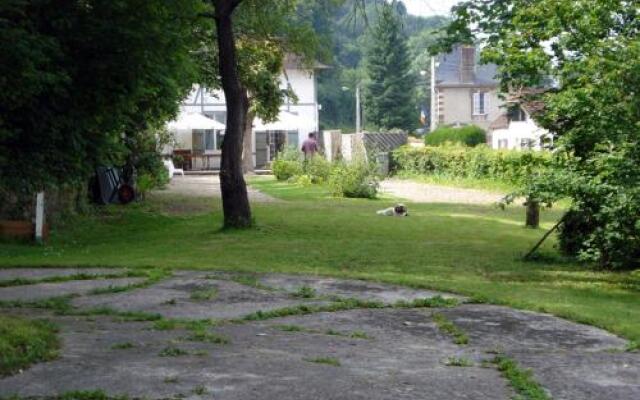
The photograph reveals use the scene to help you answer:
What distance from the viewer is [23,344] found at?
6527mm

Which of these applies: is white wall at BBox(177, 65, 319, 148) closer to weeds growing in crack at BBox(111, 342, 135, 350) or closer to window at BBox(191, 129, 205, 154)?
window at BBox(191, 129, 205, 154)

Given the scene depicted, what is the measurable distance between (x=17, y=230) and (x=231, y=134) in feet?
14.2

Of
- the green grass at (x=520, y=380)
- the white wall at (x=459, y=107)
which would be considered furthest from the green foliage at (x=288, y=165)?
the white wall at (x=459, y=107)

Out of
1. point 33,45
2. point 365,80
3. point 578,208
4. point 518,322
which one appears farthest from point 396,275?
point 365,80

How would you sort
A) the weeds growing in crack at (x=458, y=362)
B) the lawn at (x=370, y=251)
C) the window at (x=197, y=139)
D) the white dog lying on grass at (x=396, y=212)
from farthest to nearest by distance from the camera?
the window at (x=197, y=139) < the white dog lying on grass at (x=396, y=212) < the lawn at (x=370, y=251) < the weeds growing in crack at (x=458, y=362)

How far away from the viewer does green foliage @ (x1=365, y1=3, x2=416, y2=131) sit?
79250 millimetres

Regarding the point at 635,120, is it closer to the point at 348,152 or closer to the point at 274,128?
the point at 348,152

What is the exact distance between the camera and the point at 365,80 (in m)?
86.9

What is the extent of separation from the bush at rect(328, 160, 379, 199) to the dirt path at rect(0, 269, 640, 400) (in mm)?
16865

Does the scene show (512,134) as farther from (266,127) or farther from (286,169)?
(286,169)

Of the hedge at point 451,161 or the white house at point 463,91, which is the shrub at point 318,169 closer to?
the hedge at point 451,161

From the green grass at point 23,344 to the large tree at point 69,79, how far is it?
163 cm

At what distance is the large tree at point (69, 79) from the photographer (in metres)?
7.88

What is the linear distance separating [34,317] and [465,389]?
161 inches
